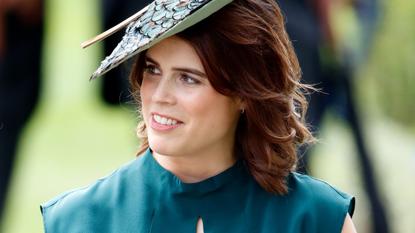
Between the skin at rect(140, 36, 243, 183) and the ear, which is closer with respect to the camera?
the skin at rect(140, 36, 243, 183)

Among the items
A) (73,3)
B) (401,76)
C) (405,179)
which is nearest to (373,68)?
(401,76)

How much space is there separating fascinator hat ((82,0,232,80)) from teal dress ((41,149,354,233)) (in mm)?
423

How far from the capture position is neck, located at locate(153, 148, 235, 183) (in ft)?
5.39

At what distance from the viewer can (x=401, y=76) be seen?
3.14 m

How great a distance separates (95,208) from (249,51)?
2.42 ft

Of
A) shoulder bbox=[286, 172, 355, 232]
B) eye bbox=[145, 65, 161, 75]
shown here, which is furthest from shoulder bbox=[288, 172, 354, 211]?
eye bbox=[145, 65, 161, 75]

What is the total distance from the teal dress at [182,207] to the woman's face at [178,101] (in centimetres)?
17

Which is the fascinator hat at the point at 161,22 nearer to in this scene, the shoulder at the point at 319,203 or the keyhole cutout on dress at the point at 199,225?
the keyhole cutout on dress at the point at 199,225

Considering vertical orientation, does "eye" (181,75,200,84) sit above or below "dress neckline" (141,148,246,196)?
above

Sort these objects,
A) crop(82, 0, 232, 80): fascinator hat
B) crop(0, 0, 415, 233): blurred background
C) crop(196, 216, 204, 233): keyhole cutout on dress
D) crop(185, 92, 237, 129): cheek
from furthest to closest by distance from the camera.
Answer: crop(0, 0, 415, 233): blurred background < crop(196, 216, 204, 233): keyhole cutout on dress < crop(185, 92, 237, 129): cheek < crop(82, 0, 232, 80): fascinator hat

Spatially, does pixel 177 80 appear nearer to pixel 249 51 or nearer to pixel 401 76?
pixel 249 51

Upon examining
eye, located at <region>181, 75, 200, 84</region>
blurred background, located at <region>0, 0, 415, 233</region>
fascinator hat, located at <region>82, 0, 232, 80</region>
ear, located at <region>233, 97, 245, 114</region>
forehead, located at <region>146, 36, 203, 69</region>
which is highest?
fascinator hat, located at <region>82, 0, 232, 80</region>

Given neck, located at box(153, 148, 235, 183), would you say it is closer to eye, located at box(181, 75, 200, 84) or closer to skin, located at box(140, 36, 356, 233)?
skin, located at box(140, 36, 356, 233)

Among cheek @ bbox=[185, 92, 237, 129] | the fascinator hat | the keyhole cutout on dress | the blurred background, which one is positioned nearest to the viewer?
the fascinator hat
